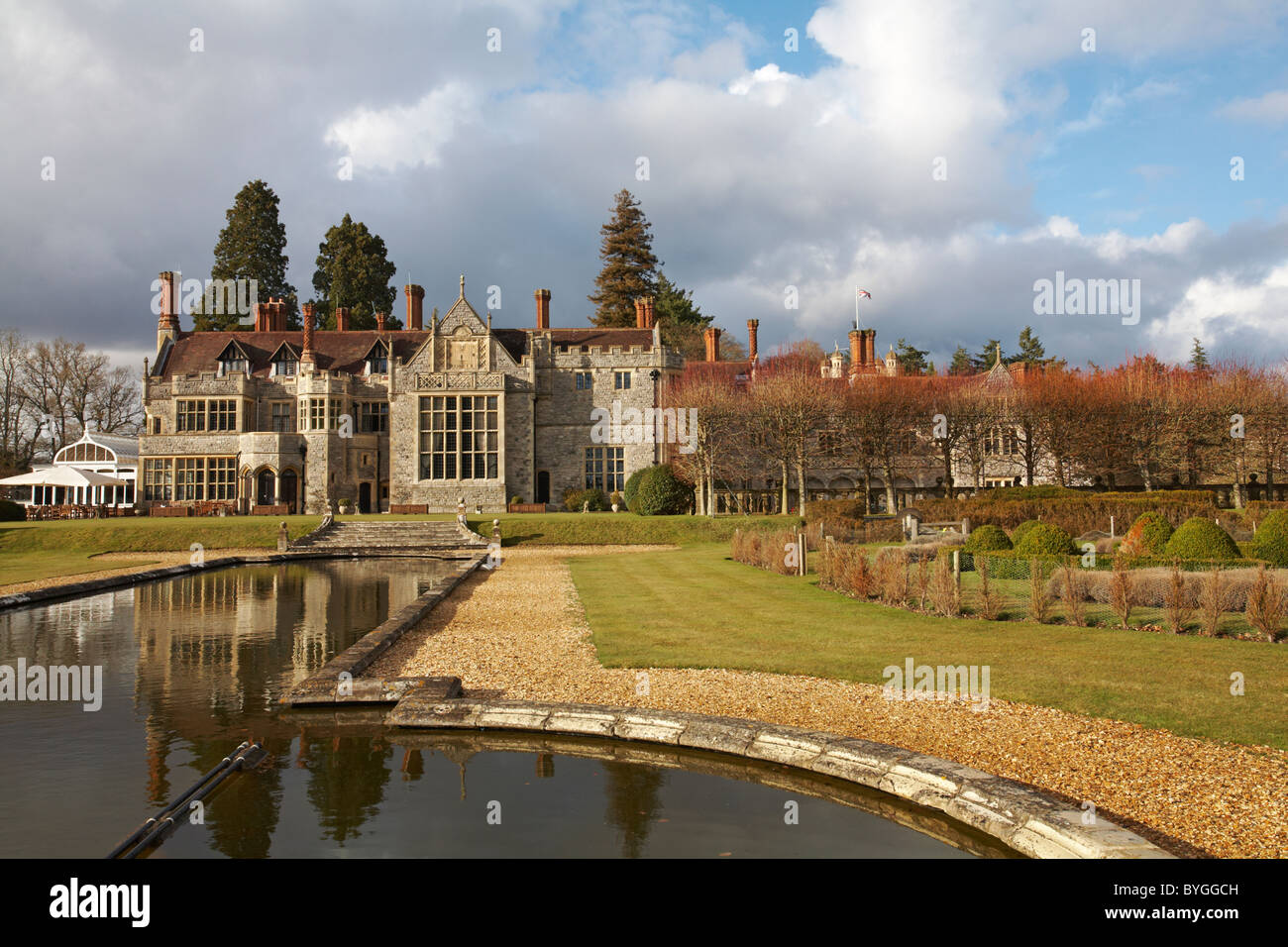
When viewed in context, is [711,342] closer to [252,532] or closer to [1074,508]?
[1074,508]

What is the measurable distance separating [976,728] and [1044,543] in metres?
11.7

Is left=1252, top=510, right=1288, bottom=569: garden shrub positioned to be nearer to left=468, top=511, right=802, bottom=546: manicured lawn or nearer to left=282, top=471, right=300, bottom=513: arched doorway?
left=468, top=511, right=802, bottom=546: manicured lawn

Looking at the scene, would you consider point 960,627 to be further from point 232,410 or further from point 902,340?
point 902,340

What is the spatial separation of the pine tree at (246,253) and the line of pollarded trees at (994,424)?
36.2m

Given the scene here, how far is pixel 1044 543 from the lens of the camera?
18.0m

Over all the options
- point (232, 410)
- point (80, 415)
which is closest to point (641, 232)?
point (232, 410)

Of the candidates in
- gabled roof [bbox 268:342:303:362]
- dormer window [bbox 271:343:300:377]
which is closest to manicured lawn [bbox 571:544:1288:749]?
dormer window [bbox 271:343:300:377]

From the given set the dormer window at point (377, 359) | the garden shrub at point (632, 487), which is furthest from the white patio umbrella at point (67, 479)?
the garden shrub at point (632, 487)

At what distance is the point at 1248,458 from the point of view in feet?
129

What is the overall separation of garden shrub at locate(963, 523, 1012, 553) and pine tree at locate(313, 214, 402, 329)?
51411mm

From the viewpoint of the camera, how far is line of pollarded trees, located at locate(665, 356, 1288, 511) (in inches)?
1507

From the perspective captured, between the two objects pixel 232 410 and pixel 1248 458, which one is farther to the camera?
pixel 232 410
